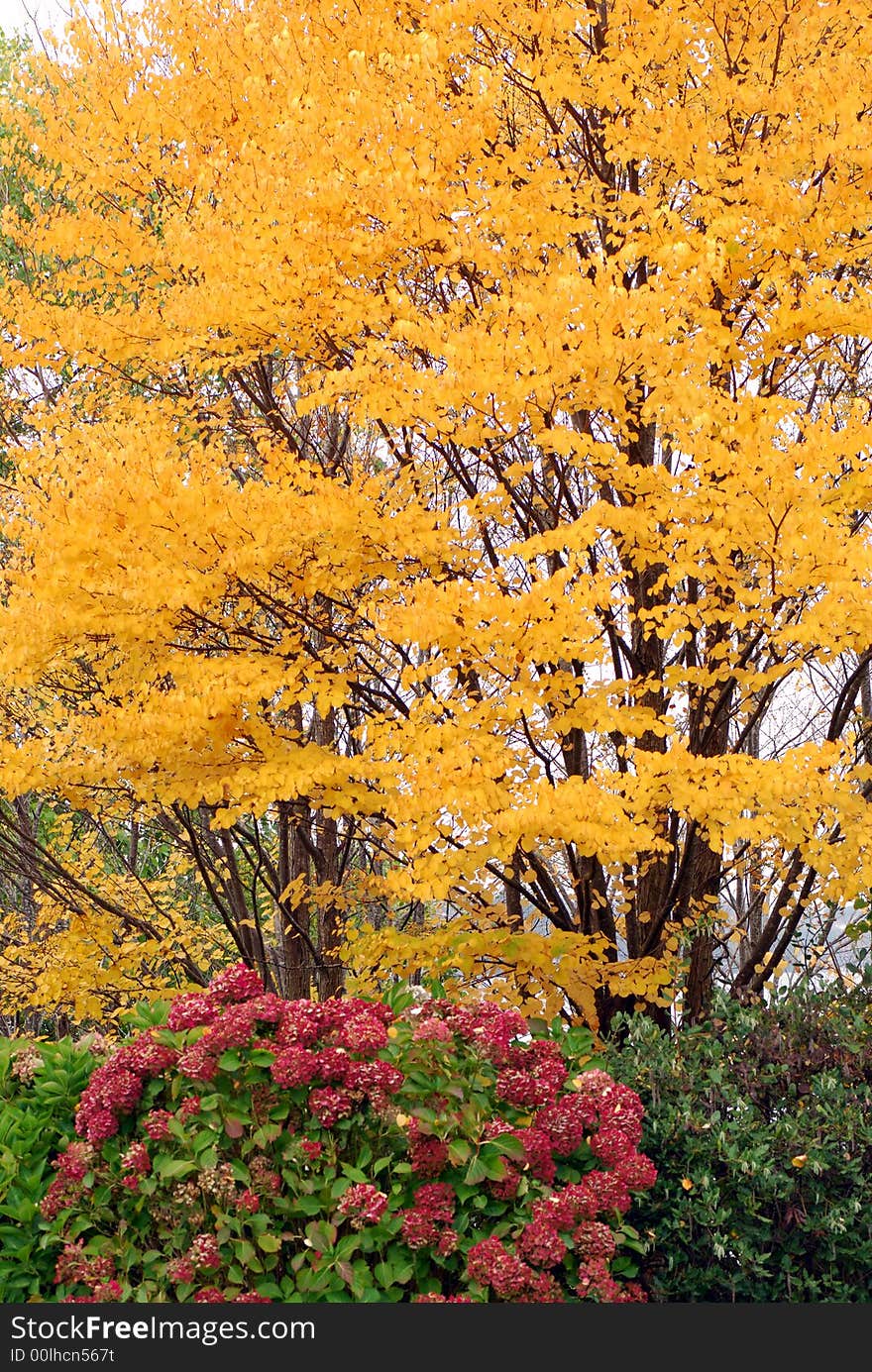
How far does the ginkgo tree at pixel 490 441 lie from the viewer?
4840 millimetres

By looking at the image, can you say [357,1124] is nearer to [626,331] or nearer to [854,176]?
[626,331]

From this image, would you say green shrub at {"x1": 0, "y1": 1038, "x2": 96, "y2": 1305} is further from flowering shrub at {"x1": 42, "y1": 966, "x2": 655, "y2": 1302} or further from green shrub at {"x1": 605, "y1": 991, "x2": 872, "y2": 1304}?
green shrub at {"x1": 605, "y1": 991, "x2": 872, "y2": 1304}

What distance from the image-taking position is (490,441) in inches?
Result: 228

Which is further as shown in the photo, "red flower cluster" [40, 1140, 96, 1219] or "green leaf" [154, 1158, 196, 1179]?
"red flower cluster" [40, 1140, 96, 1219]

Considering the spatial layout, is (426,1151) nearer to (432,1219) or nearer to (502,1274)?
(432,1219)

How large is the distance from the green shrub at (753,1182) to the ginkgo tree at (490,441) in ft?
1.74

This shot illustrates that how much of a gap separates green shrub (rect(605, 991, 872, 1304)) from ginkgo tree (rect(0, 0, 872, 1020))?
0.53 meters

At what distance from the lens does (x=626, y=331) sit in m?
4.99

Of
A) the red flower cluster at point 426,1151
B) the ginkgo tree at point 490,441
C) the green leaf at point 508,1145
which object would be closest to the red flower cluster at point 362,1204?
the red flower cluster at point 426,1151

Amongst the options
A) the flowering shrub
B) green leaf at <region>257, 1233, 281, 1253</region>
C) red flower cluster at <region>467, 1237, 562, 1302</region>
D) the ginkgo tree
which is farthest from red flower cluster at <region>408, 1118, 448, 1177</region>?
the ginkgo tree

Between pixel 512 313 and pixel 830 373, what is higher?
pixel 830 373

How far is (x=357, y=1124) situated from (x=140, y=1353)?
0.89m

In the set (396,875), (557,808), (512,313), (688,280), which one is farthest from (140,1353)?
(688,280)

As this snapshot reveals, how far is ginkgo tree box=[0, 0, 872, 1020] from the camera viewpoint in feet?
15.9
